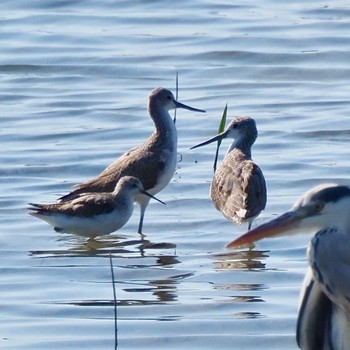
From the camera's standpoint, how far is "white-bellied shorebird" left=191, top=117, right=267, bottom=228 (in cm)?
1045

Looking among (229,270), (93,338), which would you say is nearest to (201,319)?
(93,338)

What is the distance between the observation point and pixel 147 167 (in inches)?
454

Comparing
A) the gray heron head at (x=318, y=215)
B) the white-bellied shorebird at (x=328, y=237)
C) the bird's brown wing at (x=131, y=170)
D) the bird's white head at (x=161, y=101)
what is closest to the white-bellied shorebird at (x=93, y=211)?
the bird's brown wing at (x=131, y=170)

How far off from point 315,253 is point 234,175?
5.23 m

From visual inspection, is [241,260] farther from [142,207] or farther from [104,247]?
[142,207]

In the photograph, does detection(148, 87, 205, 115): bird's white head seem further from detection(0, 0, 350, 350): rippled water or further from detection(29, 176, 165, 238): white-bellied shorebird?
detection(29, 176, 165, 238): white-bellied shorebird

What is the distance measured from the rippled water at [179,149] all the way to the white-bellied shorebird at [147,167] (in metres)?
0.19

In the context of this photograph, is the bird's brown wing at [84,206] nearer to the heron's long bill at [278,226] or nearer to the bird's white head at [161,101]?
the bird's white head at [161,101]

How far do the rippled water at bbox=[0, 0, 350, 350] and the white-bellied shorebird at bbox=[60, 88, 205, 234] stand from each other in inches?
7.7

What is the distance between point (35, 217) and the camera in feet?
35.2

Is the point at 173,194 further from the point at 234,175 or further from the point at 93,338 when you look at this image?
the point at 93,338

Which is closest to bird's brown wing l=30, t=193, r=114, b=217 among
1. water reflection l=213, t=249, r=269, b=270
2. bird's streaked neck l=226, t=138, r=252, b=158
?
water reflection l=213, t=249, r=269, b=270

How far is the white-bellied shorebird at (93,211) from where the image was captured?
34.2 feet

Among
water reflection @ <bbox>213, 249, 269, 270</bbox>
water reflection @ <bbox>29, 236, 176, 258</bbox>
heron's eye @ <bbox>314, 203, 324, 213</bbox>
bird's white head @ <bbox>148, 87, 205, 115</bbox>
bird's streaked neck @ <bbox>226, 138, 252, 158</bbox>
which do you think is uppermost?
heron's eye @ <bbox>314, 203, 324, 213</bbox>
